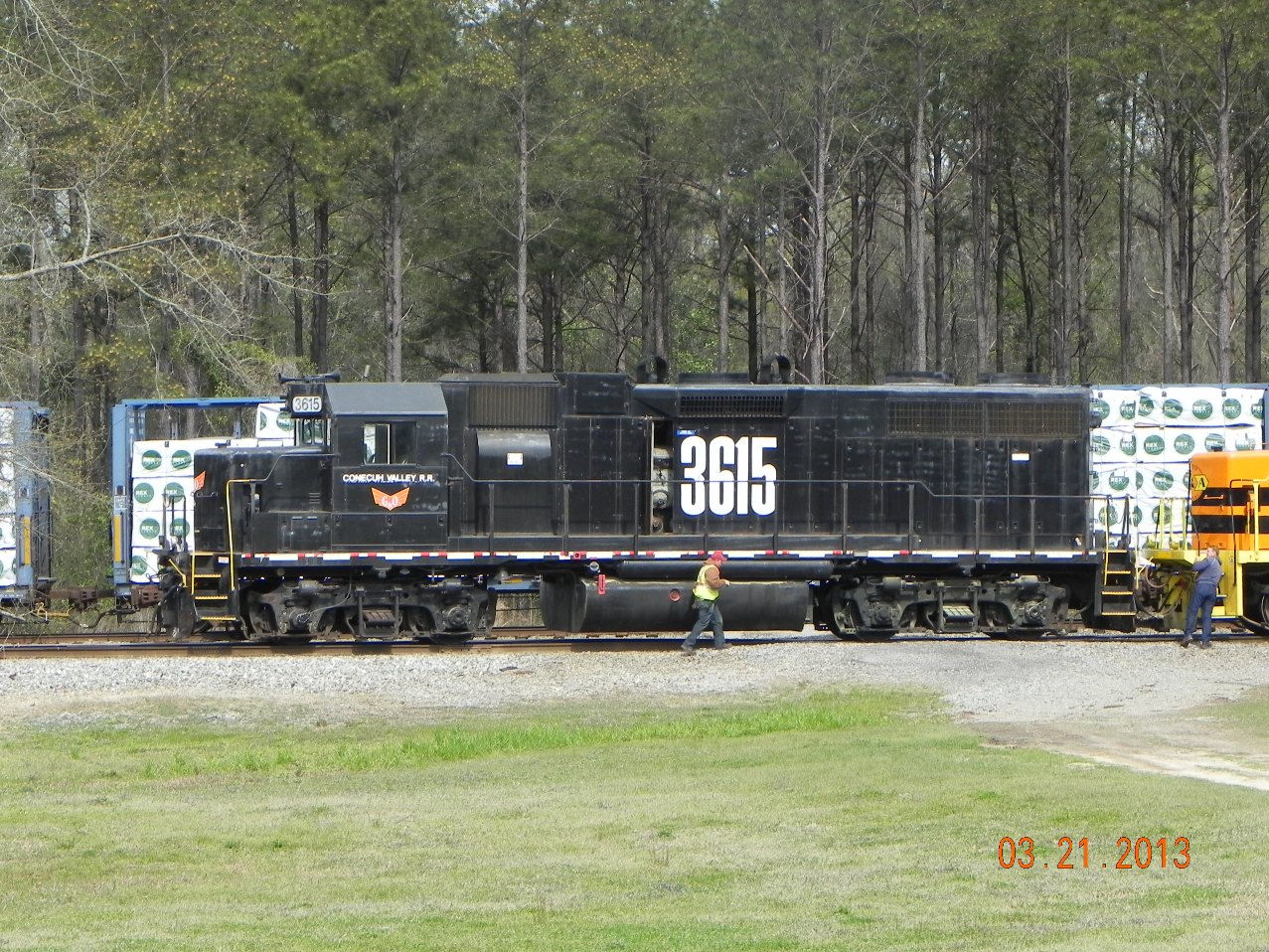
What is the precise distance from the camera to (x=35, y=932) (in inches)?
300

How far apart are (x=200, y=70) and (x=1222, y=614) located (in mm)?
25306

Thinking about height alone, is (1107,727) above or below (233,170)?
below

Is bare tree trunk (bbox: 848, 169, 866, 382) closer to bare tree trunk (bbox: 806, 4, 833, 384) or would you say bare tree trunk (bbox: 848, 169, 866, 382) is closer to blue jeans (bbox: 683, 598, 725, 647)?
bare tree trunk (bbox: 806, 4, 833, 384)

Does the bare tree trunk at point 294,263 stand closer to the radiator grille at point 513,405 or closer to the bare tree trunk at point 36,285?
the bare tree trunk at point 36,285

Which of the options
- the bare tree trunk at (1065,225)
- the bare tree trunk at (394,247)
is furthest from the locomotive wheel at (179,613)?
the bare tree trunk at (1065,225)

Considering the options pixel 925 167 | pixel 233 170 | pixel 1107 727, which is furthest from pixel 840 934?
pixel 925 167

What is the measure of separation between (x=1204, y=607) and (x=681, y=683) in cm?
757

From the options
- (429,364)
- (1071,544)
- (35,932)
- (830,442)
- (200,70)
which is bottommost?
(35,932)

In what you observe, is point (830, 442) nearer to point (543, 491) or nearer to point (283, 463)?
point (543, 491)

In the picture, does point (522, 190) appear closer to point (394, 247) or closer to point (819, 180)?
point (394, 247)

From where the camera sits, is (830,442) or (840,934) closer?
(840,934)

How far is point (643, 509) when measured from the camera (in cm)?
2084

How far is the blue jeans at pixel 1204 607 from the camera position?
20.2m
